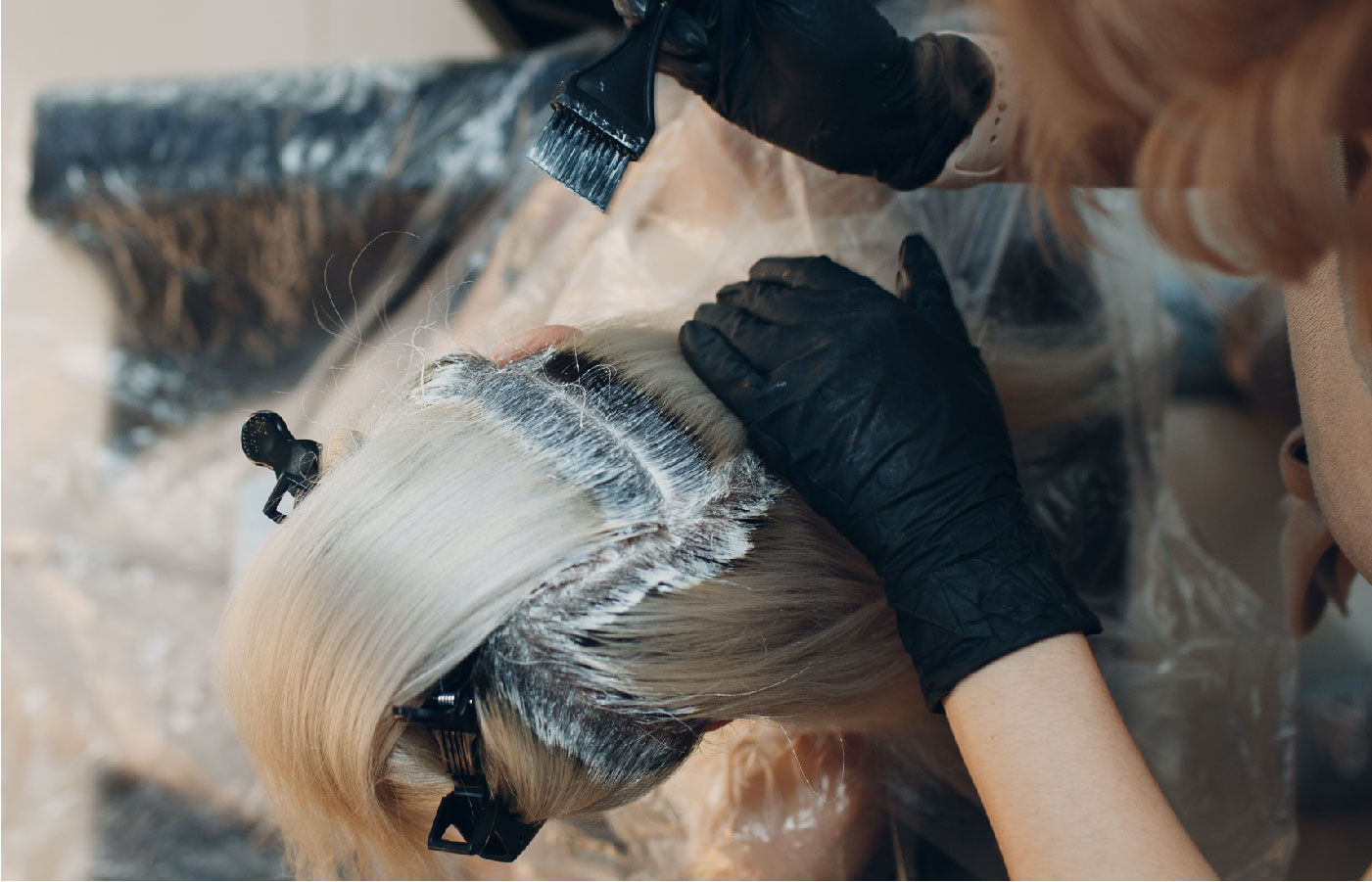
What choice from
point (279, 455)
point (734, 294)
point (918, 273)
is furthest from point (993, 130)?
point (279, 455)

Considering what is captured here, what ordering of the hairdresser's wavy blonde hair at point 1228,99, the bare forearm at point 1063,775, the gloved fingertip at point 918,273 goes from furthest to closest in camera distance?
the gloved fingertip at point 918,273 < the bare forearm at point 1063,775 < the hairdresser's wavy blonde hair at point 1228,99

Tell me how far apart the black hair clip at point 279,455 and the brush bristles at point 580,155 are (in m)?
0.28

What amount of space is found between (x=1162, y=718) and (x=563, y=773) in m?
0.75

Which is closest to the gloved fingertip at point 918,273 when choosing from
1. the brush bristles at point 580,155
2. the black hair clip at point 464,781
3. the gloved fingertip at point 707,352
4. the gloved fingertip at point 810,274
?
the gloved fingertip at point 810,274

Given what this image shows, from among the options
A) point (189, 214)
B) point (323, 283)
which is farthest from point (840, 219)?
point (189, 214)

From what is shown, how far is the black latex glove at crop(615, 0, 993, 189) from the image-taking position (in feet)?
2.05

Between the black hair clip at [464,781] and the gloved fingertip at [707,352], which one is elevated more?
the gloved fingertip at [707,352]

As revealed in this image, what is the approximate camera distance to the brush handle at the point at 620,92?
54cm

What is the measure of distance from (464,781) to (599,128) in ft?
1.54

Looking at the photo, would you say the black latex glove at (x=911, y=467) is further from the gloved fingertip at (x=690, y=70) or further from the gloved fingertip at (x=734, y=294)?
the gloved fingertip at (x=690, y=70)

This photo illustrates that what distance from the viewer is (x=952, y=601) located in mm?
551

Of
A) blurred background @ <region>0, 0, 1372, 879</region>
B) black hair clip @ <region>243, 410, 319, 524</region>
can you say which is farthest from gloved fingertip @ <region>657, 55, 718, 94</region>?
blurred background @ <region>0, 0, 1372, 879</region>

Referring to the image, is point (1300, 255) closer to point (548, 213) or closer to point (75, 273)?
point (548, 213)

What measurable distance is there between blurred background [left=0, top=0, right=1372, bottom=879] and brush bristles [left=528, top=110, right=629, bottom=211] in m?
0.60
